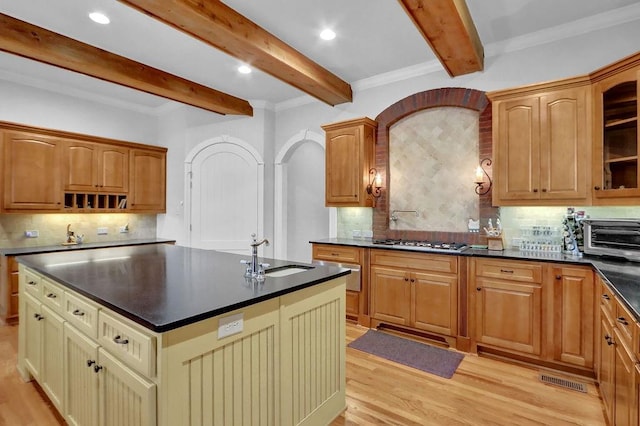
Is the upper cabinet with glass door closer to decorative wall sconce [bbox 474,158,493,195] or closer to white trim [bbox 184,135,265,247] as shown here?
decorative wall sconce [bbox 474,158,493,195]

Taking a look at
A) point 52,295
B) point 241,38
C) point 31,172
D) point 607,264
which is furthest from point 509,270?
point 31,172

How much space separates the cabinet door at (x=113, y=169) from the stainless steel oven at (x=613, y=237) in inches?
223

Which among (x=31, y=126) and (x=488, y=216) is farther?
(x=31, y=126)

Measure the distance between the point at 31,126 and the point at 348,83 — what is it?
13.1 feet

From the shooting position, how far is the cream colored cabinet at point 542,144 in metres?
2.81

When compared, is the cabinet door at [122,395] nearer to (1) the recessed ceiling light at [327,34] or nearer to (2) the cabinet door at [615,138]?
(1) the recessed ceiling light at [327,34]

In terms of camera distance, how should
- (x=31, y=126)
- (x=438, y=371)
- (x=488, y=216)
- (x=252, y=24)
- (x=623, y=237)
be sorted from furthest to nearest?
(x=31, y=126)
(x=488, y=216)
(x=252, y=24)
(x=438, y=371)
(x=623, y=237)

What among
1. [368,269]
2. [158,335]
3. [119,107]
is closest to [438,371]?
[368,269]

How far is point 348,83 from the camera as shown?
14.4 feet

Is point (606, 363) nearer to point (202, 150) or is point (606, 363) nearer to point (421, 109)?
point (421, 109)

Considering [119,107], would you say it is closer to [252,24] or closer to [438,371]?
[252,24]

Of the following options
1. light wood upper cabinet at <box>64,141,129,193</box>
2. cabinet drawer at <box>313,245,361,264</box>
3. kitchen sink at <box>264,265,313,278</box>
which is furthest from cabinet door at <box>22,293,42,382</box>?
cabinet drawer at <box>313,245,361,264</box>

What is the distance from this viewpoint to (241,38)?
2842mm

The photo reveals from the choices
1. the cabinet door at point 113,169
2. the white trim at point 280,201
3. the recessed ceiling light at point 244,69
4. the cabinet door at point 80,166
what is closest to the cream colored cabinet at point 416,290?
the white trim at point 280,201
